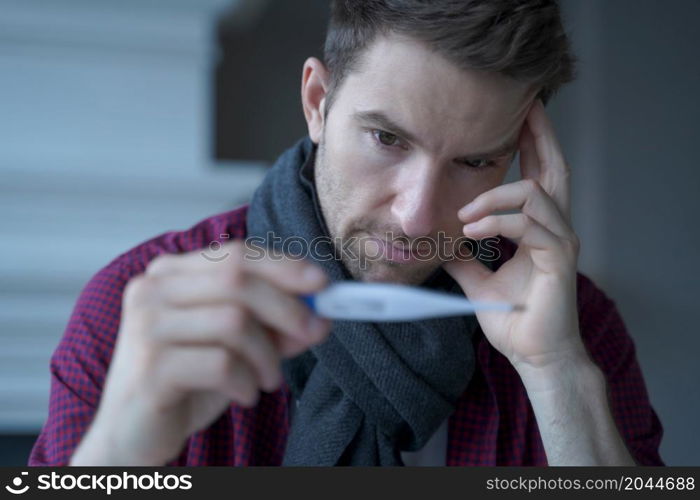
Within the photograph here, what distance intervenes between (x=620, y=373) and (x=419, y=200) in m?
0.60

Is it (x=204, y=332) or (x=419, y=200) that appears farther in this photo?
(x=419, y=200)

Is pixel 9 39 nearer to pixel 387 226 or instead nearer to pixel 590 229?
pixel 387 226

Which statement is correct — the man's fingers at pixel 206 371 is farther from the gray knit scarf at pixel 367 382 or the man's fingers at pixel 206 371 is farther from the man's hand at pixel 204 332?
the gray knit scarf at pixel 367 382

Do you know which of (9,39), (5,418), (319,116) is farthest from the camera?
(5,418)

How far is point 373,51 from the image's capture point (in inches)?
42.9

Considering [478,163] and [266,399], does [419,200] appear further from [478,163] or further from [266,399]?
[266,399]

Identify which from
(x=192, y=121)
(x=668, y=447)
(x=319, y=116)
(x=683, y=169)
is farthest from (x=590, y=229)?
(x=319, y=116)

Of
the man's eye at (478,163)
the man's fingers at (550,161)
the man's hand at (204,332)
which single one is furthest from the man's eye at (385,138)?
the man's hand at (204,332)

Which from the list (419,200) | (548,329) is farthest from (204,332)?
(548,329)

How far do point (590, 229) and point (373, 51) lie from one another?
197 cm

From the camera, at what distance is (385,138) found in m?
1.08

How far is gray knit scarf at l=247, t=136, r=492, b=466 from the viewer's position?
1157mm

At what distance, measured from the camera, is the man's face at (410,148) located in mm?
1037

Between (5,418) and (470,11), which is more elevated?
(470,11)
